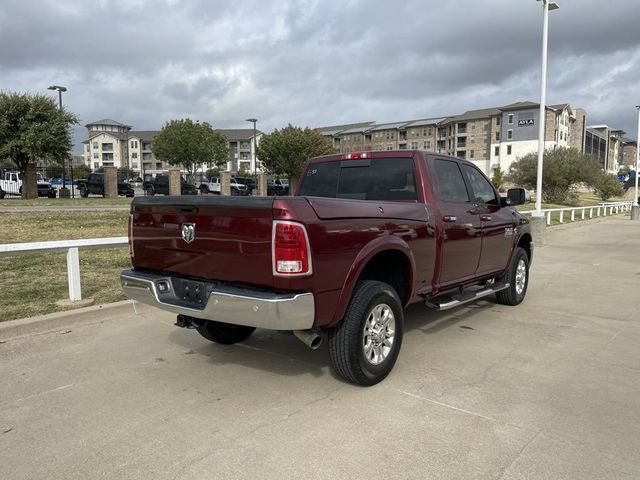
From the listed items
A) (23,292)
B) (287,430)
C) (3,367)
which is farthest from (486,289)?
(23,292)

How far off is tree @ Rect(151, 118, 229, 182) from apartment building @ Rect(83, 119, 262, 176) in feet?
205

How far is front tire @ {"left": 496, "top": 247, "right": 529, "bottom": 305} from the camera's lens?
6.84 m

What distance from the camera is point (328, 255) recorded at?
361 cm

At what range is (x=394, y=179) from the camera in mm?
5195

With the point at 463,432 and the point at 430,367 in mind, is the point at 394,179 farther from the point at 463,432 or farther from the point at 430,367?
the point at 463,432

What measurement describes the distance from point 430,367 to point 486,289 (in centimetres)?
180

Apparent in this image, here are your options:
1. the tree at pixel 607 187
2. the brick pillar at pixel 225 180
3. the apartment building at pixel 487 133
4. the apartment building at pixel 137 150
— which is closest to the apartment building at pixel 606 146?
the apartment building at pixel 487 133

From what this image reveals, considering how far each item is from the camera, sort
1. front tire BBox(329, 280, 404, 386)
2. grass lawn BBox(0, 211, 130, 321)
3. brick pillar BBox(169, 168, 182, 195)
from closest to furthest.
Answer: front tire BBox(329, 280, 404, 386), grass lawn BBox(0, 211, 130, 321), brick pillar BBox(169, 168, 182, 195)

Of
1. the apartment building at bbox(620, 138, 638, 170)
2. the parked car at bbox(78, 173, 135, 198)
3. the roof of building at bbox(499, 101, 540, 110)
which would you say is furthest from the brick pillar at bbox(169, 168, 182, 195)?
the apartment building at bbox(620, 138, 638, 170)

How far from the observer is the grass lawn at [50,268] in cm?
642

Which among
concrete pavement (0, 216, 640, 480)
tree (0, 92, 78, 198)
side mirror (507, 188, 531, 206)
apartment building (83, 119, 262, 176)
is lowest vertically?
concrete pavement (0, 216, 640, 480)

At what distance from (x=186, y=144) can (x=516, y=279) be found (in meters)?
52.9

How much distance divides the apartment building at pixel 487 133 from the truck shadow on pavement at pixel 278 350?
246 feet

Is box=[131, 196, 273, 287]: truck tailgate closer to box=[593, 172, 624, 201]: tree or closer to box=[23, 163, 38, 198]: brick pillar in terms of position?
box=[23, 163, 38, 198]: brick pillar
